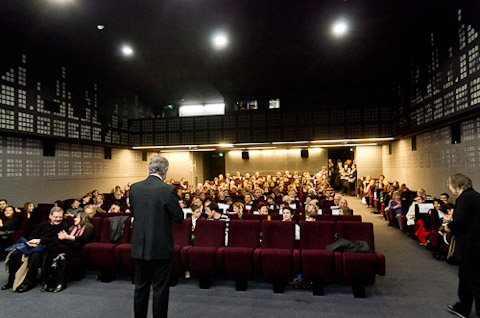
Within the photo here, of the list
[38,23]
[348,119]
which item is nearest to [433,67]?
[348,119]

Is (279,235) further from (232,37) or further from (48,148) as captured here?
(48,148)

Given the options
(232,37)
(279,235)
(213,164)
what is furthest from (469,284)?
(213,164)

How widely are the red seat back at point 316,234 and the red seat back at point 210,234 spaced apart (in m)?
1.26

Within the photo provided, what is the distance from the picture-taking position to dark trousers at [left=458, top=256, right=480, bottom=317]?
8.40 feet

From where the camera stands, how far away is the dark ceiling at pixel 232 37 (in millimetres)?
5828

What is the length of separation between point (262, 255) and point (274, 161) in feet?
45.1

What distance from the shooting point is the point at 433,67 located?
6926mm

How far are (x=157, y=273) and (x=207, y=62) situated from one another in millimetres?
8304

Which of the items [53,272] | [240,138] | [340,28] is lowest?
[53,272]

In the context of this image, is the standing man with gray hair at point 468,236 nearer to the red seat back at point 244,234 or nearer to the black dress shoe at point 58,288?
the red seat back at point 244,234

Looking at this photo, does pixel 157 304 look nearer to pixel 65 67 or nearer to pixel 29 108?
pixel 29 108

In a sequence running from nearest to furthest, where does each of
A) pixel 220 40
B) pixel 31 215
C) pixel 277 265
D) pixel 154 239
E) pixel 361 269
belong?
1. pixel 154 239
2. pixel 361 269
3. pixel 277 265
4. pixel 31 215
5. pixel 220 40

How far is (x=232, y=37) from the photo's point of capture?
720cm

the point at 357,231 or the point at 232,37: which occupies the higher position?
the point at 232,37
